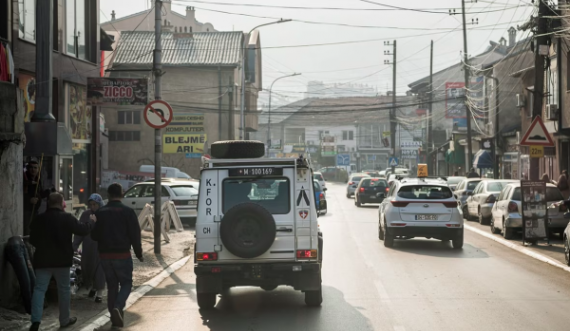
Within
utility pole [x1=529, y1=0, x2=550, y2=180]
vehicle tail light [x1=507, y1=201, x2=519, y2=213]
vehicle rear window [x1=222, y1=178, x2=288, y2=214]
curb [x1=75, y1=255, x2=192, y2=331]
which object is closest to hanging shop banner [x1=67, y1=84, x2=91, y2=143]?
curb [x1=75, y1=255, x2=192, y2=331]

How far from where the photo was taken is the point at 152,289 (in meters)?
13.4

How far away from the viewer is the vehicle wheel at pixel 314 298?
10.9m

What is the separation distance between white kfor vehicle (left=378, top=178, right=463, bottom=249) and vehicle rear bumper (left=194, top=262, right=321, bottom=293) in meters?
8.70

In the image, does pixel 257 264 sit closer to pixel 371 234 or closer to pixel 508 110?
pixel 371 234

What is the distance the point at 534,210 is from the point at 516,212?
2.16 metres

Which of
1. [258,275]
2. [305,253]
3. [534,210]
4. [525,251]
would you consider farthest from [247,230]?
[534,210]

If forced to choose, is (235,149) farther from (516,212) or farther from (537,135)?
(516,212)

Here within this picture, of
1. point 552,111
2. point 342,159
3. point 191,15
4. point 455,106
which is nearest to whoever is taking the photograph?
point 552,111

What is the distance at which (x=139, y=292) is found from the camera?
42.0 feet

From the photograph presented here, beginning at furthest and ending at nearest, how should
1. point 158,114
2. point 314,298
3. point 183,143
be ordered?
point 183,143, point 158,114, point 314,298

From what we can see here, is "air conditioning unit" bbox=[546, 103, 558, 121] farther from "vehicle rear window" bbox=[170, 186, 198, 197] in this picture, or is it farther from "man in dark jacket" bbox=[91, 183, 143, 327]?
"man in dark jacket" bbox=[91, 183, 143, 327]

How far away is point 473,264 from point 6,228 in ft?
31.3

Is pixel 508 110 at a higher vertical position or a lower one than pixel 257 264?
higher

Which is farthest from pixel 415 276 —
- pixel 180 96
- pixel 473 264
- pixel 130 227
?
pixel 180 96
